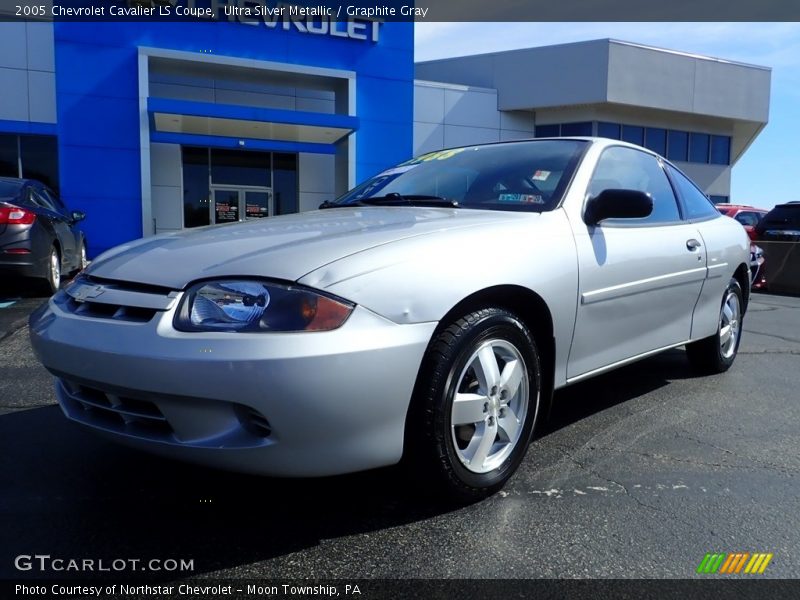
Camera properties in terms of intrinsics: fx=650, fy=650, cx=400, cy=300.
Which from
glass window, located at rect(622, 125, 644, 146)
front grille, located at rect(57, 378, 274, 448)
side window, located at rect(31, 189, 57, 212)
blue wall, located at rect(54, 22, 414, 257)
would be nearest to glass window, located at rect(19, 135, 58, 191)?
blue wall, located at rect(54, 22, 414, 257)

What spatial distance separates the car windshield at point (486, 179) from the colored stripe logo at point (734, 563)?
5.05 feet

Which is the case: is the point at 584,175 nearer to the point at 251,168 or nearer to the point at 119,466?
the point at 119,466

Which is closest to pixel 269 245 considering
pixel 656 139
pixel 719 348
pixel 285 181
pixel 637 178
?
pixel 637 178

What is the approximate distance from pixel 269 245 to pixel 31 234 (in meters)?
6.04

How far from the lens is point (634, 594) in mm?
Answer: 1895

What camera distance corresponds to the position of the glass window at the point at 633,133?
1012 inches

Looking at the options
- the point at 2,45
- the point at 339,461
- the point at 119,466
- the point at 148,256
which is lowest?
the point at 119,466

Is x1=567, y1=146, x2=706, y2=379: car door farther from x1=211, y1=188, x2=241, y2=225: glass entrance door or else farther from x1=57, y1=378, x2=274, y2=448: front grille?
x1=211, y1=188, x2=241, y2=225: glass entrance door

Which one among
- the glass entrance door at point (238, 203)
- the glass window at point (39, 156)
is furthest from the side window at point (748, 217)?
the glass window at point (39, 156)

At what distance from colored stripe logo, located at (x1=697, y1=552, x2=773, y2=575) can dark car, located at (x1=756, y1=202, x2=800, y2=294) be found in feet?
38.1

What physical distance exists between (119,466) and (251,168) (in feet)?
59.2

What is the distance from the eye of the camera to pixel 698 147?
2775cm

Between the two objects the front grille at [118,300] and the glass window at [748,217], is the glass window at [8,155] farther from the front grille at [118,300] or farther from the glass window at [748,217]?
the glass window at [748,217]

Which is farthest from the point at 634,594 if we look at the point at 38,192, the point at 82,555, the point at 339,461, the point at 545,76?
the point at 545,76
